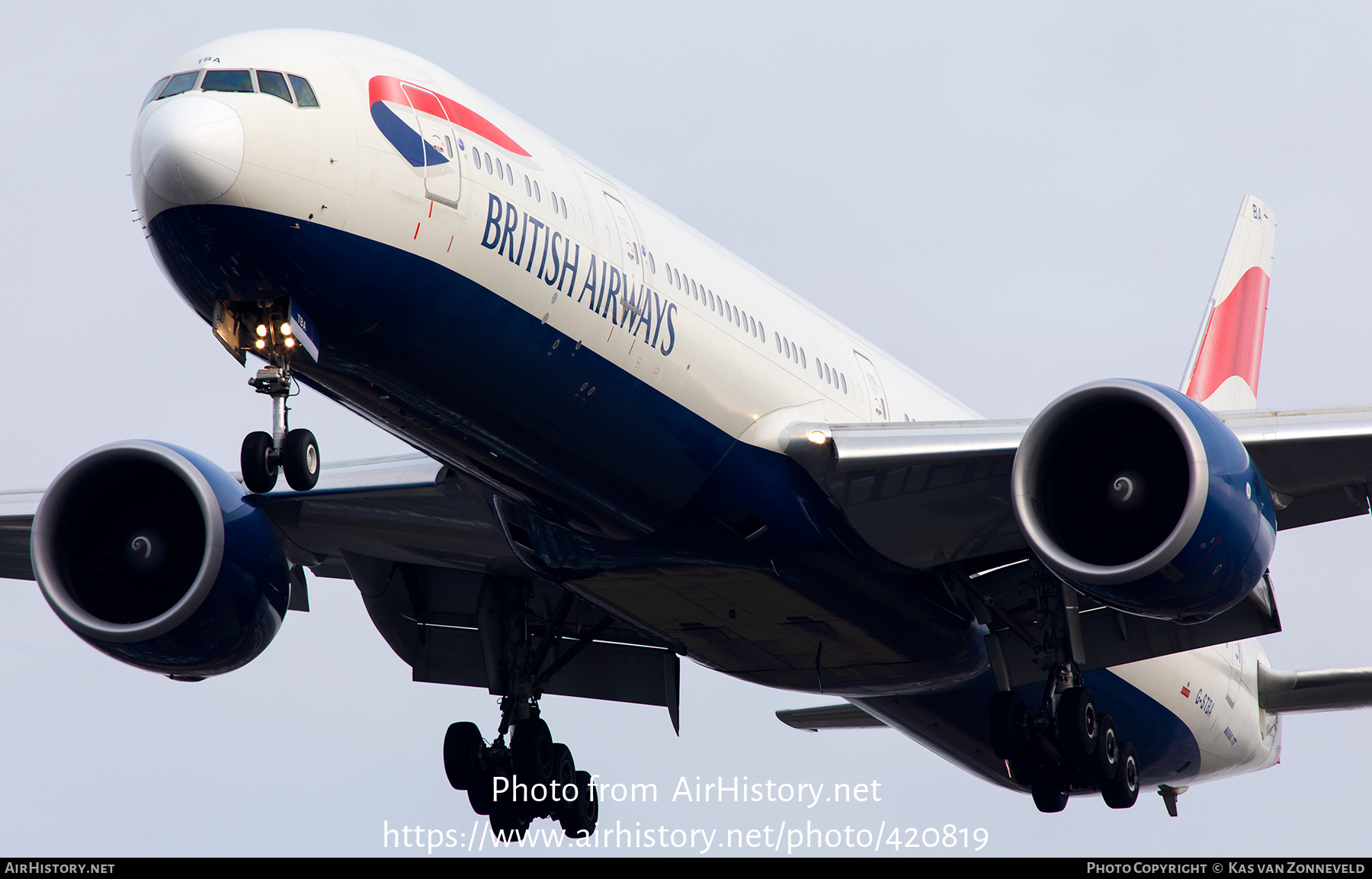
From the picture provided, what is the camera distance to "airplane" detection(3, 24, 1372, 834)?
13.7 m

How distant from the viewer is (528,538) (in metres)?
17.8

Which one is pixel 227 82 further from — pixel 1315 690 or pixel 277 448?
pixel 1315 690

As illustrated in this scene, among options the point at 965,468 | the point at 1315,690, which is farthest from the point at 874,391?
the point at 1315,690

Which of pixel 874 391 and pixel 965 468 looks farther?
pixel 874 391

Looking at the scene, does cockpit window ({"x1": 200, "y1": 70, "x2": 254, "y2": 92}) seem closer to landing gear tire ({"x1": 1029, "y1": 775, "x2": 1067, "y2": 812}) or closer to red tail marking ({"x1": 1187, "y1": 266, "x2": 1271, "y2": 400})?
landing gear tire ({"x1": 1029, "y1": 775, "x2": 1067, "y2": 812})

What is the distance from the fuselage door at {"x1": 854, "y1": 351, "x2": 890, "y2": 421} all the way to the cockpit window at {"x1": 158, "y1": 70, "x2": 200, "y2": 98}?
9062 millimetres

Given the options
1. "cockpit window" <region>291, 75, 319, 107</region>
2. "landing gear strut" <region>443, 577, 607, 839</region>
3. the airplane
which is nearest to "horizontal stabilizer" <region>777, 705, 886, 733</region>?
the airplane

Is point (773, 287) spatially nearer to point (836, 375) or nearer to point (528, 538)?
point (836, 375)

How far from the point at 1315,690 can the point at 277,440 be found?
55.7 ft

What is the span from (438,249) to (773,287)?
227 inches

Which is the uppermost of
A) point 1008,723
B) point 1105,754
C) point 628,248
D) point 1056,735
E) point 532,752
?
point 628,248

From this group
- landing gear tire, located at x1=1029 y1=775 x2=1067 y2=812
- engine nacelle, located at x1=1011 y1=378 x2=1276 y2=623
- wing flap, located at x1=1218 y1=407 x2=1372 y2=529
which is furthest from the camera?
landing gear tire, located at x1=1029 y1=775 x2=1067 y2=812

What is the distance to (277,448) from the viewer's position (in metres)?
13.5

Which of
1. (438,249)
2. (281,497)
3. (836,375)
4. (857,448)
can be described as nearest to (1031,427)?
(857,448)
